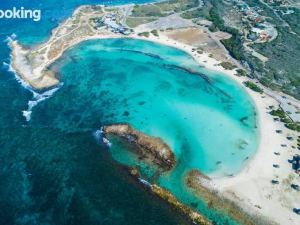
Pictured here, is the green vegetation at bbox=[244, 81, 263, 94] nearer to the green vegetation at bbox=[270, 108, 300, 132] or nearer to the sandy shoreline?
the sandy shoreline

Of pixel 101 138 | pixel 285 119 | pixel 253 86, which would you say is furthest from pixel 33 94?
pixel 285 119

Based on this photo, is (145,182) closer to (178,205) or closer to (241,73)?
(178,205)

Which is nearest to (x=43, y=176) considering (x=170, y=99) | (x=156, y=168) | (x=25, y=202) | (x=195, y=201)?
(x=25, y=202)

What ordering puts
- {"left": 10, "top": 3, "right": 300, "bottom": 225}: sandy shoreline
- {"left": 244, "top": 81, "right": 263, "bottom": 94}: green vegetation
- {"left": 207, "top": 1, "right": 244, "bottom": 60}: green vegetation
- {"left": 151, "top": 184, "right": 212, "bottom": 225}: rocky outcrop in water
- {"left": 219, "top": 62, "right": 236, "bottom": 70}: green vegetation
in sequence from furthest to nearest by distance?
{"left": 207, "top": 1, "right": 244, "bottom": 60}: green vegetation < {"left": 219, "top": 62, "right": 236, "bottom": 70}: green vegetation < {"left": 244, "top": 81, "right": 263, "bottom": 94}: green vegetation < {"left": 10, "top": 3, "right": 300, "bottom": 225}: sandy shoreline < {"left": 151, "top": 184, "right": 212, "bottom": 225}: rocky outcrop in water

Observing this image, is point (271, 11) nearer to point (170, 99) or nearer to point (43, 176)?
point (170, 99)

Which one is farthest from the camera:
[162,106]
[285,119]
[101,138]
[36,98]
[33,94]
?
[33,94]

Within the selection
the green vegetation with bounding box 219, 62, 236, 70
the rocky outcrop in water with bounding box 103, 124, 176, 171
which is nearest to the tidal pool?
the rocky outcrop in water with bounding box 103, 124, 176, 171

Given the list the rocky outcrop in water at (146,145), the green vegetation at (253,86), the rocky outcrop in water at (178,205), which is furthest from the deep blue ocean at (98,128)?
the green vegetation at (253,86)
